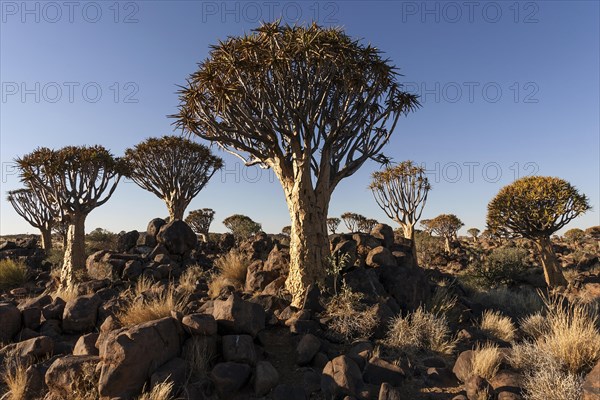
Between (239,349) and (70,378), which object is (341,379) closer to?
(239,349)

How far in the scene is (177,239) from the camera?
13297 mm

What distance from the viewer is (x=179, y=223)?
1399 cm

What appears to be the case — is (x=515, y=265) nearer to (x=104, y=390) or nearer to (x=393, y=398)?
(x=393, y=398)

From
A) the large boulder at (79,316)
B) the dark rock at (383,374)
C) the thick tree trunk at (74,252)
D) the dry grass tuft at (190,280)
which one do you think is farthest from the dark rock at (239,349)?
the thick tree trunk at (74,252)

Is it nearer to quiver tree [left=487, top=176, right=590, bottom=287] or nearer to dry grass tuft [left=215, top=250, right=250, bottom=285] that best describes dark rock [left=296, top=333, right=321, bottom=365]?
dry grass tuft [left=215, top=250, right=250, bottom=285]

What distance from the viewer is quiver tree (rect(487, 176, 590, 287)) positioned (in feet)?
49.3

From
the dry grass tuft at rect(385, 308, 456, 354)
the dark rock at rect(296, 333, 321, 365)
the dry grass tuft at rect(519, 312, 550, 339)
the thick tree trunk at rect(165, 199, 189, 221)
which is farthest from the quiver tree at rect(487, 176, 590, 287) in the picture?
the thick tree trunk at rect(165, 199, 189, 221)

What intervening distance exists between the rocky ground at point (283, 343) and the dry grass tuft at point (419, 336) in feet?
0.07

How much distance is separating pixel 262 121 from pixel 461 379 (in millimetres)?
5754

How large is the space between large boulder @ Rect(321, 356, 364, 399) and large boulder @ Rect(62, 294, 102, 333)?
448cm

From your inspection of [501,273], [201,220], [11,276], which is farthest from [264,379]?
[201,220]

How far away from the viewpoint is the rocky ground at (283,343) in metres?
4.38

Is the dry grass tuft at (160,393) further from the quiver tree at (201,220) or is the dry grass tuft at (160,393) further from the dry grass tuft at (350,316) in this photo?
the quiver tree at (201,220)

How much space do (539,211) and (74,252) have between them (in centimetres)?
1881
